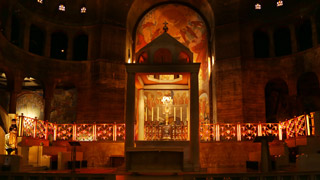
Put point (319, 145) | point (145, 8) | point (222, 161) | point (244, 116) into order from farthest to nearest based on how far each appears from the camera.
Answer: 1. point (145, 8)
2. point (244, 116)
3. point (222, 161)
4. point (319, 145)

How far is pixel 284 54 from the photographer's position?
2316 centimetres

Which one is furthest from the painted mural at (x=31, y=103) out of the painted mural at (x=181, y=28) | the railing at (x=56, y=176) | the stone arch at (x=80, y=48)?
the railing at (x=56, y=176)

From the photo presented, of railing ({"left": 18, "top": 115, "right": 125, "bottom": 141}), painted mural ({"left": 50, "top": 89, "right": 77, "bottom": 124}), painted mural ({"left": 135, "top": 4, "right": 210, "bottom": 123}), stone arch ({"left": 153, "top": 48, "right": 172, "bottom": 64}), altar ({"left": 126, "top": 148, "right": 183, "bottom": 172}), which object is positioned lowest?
altar ({"left": 126, "top": 148, "right": 183, "bottom": 172})

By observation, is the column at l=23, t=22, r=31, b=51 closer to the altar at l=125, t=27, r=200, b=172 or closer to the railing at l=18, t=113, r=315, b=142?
the railing at l=18, t=113, r=315, b=142

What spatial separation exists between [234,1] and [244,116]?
8.11m

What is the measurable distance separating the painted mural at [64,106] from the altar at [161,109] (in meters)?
11.6

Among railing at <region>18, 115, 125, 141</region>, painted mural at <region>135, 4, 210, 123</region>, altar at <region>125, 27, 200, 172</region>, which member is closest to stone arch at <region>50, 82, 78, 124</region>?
railing at <region>18, 115, 125, 141</region>

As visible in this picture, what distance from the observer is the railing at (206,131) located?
15.9 meters

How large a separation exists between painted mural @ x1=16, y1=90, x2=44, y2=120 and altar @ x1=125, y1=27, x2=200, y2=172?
14.8 meters

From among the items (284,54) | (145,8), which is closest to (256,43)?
(284,54)

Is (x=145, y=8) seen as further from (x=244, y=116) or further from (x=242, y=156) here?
(x=242, y=156)

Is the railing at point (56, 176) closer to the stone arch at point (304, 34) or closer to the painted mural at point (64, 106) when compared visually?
the painted mural at point (64, 106)

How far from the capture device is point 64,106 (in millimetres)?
25203

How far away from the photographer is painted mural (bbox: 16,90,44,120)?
2637cm
